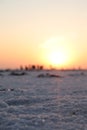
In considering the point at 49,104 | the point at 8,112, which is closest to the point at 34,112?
the point at 8,112

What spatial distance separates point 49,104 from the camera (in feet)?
41.7

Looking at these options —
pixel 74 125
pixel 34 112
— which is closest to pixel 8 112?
pixel 34 112

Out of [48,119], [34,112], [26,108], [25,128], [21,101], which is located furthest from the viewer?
[21,101]

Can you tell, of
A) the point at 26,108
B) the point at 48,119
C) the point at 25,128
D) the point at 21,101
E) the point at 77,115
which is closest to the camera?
the point at 25,128

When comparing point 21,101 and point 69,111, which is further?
point 21,101

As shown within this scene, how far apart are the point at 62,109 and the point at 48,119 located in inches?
69.3

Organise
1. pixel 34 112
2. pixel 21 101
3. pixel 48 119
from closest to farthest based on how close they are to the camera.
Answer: pixel 48 119, pixel 34 112, pixel 21 101

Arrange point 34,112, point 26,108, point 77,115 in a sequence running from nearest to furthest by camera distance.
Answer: point 77,115 → point 34,112 → point 26,108

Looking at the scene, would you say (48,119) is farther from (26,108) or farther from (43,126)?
(26,108)

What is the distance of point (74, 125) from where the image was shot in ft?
29.7

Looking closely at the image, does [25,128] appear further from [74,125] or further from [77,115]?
[77,115]

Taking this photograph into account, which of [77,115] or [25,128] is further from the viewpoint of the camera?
[77,115]

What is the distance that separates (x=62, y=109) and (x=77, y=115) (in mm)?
1135

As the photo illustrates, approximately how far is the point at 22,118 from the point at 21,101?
13.3 ft
